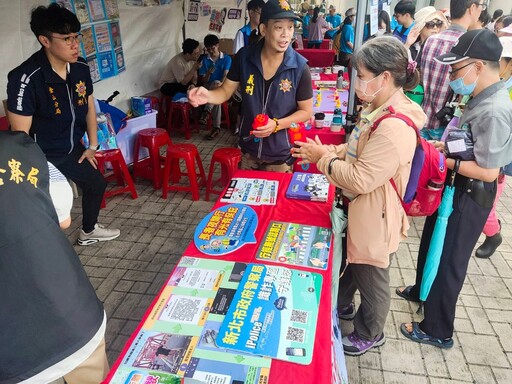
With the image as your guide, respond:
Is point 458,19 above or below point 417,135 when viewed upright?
above

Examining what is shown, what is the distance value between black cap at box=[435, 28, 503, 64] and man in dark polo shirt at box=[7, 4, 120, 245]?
2.35 metres

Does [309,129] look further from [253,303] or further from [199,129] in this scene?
[199,129]

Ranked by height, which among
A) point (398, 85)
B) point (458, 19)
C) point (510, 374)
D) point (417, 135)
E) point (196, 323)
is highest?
point (458, 19)

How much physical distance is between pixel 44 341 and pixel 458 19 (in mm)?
3537

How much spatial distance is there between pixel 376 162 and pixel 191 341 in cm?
99

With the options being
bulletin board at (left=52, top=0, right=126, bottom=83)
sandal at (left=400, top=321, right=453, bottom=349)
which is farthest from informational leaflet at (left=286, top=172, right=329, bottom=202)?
bulletin board at (left=52, top=0, right=126, bottom=83)

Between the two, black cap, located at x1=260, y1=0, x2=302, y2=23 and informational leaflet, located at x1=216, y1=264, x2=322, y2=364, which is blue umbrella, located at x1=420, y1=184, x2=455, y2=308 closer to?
informational leaflet, located at x1=216, y1=264, x2=322, y2=364

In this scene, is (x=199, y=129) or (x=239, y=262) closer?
(x=239, y=262)

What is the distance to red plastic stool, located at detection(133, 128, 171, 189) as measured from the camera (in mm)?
4125

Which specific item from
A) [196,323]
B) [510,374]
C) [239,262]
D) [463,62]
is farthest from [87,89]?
[510,374]

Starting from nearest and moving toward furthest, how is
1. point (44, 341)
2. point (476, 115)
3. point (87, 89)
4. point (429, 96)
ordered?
point (44, 341), point (476, 115), point (87, 89), point (429, 96)

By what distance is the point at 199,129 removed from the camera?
6078 mm

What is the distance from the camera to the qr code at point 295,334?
131 centimetres

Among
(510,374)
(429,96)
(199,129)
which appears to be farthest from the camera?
(199,129)
